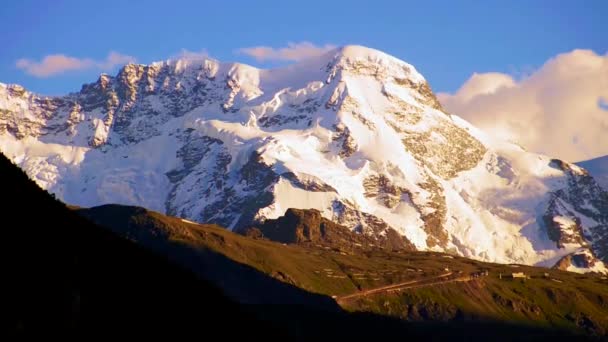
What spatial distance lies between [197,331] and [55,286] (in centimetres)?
2309

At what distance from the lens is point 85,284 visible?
9262 centimetres

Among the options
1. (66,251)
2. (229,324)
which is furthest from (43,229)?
(229,324)

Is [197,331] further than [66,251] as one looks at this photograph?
Yes

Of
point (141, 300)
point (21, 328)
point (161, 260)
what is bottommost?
point (21, 328)

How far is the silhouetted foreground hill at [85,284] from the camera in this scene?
84.0 metres

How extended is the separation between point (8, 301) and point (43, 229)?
13.5m

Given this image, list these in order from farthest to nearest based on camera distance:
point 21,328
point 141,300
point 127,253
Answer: point 127,253 < point 141,300 < point 21,328

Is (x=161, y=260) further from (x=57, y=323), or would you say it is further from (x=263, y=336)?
(x=57, y=323)

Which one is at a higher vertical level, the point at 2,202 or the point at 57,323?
the point at 2,202

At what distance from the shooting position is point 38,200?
104m

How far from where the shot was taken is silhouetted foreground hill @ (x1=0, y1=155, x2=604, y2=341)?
84000mm

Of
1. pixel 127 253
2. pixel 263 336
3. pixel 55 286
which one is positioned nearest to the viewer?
pixel 55 286

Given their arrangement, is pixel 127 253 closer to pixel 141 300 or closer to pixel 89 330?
pixel 141 300

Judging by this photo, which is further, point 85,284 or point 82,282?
point 85,284
